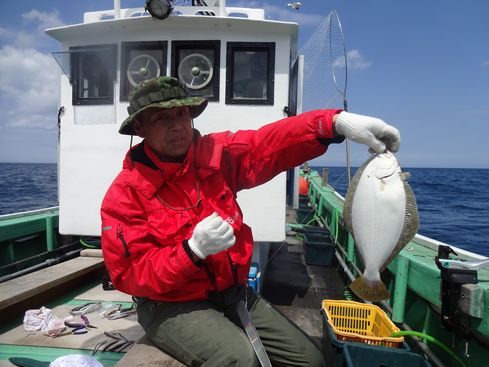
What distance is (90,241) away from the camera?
16.9ft

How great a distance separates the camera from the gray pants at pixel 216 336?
209 centimetres

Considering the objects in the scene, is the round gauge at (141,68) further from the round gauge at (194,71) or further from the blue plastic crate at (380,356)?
the blue plastic crate at (380,356)

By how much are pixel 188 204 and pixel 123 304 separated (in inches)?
84.1

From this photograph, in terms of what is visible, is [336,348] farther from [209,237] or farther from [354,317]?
[209,237]

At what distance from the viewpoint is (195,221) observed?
7.50 feet

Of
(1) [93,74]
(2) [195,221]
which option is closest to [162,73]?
(1) [93,74]

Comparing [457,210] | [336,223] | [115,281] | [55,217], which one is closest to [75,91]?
[55,217]

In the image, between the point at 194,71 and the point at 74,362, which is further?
the point at 194,71

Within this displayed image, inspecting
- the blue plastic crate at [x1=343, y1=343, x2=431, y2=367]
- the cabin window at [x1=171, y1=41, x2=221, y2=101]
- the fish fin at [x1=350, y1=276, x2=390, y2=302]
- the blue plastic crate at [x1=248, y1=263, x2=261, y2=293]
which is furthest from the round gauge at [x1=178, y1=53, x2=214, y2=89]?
the blue plastic crate at [x1=343, y1=343, x2=431, y2=367]

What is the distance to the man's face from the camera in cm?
234

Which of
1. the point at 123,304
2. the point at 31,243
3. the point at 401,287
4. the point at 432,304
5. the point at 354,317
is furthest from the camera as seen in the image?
the point at 31,243

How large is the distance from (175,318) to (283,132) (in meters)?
1.44

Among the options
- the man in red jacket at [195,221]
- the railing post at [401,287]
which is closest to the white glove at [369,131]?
the man in red jacket at [195,221]

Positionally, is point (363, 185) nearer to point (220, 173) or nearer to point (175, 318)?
point (220, 173)
